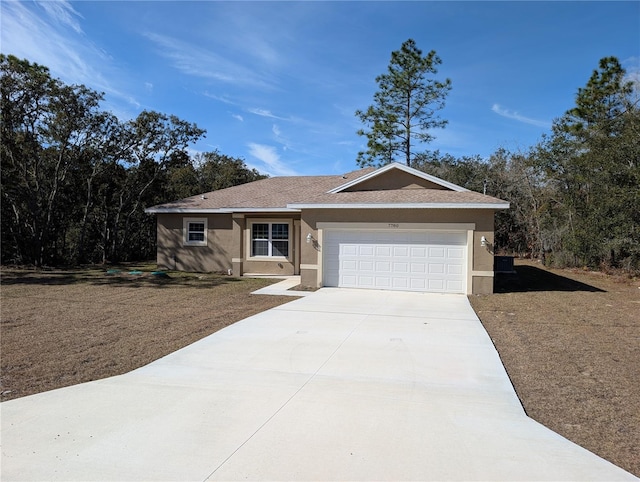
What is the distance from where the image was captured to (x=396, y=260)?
46.6 ft

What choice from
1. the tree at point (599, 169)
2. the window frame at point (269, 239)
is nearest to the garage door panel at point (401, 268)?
the window frame at point (269, 239)

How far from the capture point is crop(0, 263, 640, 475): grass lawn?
4.84 m

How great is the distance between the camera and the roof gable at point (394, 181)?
15.3 m

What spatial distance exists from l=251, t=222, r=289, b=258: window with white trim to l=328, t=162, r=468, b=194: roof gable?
3384 millimetres

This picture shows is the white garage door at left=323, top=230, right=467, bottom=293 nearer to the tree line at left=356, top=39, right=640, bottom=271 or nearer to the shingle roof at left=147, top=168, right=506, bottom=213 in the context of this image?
the shingle roof at left=147, top=168, right=506, bottom=213

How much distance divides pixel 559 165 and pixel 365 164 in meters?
14.3

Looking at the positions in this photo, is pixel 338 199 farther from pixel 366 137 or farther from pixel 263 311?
pixel 366 137

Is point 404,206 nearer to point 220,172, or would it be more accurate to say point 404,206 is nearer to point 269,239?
point 269,239

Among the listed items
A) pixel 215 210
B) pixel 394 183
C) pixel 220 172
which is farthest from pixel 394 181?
pixel 220 172

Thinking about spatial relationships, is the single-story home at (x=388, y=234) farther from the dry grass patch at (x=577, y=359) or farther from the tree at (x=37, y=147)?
the tree at (x=37, y=147)

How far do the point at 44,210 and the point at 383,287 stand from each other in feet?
66.3

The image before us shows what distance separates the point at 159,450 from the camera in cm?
380

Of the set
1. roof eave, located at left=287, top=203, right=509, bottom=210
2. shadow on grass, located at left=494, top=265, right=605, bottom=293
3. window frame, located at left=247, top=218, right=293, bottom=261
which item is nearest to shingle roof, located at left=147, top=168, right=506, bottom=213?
roof eave, located at left=287, top=203, right=509, bottom=210

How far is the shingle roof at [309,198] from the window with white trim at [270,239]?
1059 mm
